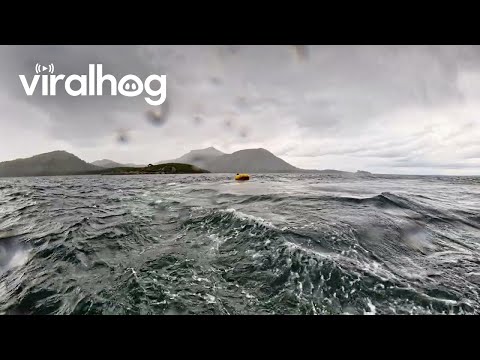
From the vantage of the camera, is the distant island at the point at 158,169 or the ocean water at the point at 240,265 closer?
the ocean water at the point at 240,265

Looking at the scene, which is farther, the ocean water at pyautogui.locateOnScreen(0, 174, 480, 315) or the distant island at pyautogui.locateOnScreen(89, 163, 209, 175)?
the distant island at pyautogui.locateOnScreen(89, 163, 209, 175)

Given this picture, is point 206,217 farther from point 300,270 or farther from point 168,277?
point 300,270

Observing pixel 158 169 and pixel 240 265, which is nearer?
pixel 240 265

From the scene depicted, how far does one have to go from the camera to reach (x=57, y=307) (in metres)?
5.24
